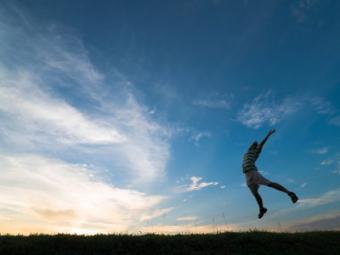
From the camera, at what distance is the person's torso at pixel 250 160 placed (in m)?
14.0

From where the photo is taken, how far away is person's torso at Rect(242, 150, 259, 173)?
14.0m

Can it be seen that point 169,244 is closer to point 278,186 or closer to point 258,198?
point 258,198

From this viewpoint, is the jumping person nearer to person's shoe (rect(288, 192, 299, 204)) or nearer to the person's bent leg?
the person's bent leg

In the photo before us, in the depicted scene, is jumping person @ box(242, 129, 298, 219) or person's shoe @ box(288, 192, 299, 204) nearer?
person's shoe @ box(288, 192, 299, 204)

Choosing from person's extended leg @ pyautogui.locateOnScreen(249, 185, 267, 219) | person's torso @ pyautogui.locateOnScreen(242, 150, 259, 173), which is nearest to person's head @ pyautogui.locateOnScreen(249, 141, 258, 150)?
person's torso @ pyautogui.locateOnScreen(242, 150, 259, 173)

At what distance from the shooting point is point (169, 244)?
11359 mm

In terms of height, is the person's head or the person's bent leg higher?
the person's head

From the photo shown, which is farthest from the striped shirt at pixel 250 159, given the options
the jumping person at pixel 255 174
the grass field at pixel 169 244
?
the grass field at pixel 169 244

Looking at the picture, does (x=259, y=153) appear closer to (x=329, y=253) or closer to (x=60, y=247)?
(x=329, y=253)

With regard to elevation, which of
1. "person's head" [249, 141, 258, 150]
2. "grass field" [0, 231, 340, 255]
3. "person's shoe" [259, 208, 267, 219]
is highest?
"person's head" [249, 141, 258, 150]

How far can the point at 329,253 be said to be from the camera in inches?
480

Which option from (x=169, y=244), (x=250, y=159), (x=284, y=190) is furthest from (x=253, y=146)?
(x=169, y=244)

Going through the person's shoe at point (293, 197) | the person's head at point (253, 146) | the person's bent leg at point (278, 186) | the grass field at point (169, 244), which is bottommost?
the grass field at point (169, 244)

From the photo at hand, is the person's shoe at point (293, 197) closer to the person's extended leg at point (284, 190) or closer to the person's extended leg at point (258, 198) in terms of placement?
the person's extended leg at point (284, 190)
